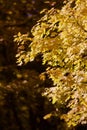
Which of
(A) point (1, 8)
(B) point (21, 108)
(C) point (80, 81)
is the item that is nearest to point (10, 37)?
(A) point (1, 8)

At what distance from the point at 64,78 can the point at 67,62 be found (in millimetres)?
455

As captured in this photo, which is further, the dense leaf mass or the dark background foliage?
the dark background foliage

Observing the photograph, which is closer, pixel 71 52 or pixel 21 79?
pixel 71 52

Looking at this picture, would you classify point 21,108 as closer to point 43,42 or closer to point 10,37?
point 10,37

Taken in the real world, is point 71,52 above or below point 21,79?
below

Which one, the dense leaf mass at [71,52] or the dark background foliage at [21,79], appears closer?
the dense leaf mass at [71,52]

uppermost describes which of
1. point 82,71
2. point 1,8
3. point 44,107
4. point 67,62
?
point 1,8

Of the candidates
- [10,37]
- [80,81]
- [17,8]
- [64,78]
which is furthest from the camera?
[17,8]

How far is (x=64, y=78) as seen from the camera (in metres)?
7.46

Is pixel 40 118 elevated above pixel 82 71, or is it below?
above

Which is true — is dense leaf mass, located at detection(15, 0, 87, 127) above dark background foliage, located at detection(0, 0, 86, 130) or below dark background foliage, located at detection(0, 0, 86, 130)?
below

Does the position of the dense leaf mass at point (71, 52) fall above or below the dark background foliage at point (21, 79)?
below

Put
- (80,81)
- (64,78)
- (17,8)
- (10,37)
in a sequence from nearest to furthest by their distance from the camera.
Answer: (80,81) → (64,78) → (10,37) → (17,8)

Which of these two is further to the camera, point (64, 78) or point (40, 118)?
point (40, 118)
